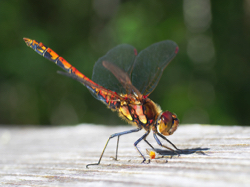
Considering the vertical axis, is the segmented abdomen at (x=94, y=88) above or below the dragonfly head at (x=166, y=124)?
above

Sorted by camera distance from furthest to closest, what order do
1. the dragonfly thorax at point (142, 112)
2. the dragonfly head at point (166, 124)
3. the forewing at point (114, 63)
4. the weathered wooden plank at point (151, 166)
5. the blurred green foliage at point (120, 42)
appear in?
the blurred green foliage at point (120, 42) → the forewing at point (114, 63) → the dragonfly thorax at point (142, 112) → the dragonfly head at point (166, 124) → the weathered wooden plank at point (151, 166)

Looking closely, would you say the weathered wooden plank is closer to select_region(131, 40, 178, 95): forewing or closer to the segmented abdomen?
the segmented abdomen

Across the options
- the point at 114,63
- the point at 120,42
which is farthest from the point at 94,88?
the point at 120,42

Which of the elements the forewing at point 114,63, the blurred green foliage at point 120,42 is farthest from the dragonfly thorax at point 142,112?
the blurred green foliage at point 120,42

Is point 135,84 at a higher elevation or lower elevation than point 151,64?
lower

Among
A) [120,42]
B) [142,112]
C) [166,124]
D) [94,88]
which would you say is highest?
[120,42]

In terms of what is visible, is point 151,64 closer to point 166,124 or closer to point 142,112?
point 142,112

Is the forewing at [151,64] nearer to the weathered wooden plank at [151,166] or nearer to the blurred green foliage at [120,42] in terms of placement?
the weathered wooden plank at [151,166]
